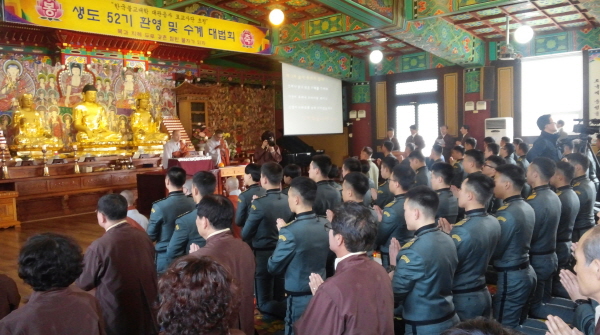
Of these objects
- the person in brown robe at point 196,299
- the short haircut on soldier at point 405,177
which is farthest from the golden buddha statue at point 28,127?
the person in brown robe at point 196,299

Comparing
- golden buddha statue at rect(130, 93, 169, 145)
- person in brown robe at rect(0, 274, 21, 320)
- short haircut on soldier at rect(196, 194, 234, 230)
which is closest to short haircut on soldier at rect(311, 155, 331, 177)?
short haircut on soldier at rect(196, 194, 234, 230)

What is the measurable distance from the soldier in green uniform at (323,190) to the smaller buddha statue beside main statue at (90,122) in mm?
6409

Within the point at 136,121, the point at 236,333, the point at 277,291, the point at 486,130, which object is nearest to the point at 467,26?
the point at 486,130

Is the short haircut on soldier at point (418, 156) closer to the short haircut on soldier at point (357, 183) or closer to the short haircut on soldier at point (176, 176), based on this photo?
the short haircut on soldier at point (357, 183)

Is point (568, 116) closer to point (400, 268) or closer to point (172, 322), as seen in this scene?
point (400, 268)

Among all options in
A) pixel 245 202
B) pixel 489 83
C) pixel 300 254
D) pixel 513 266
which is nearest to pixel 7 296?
pixel 300 254

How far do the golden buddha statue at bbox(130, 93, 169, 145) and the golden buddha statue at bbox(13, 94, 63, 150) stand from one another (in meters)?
1.75

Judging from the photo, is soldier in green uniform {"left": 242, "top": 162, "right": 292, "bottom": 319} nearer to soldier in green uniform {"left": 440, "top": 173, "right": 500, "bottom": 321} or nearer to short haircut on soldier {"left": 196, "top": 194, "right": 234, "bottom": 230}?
short haircut on soldier {"left": 196, "top": 194, "right": 234, "bottom": 230}

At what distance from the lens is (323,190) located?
3.99m

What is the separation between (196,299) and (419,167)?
4.37 meters

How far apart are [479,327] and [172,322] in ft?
2.19

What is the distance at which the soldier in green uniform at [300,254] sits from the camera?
2.58 m

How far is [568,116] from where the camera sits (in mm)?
9641

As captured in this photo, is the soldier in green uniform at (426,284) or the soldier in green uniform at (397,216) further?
the soldier in green uniform at (397,216)
